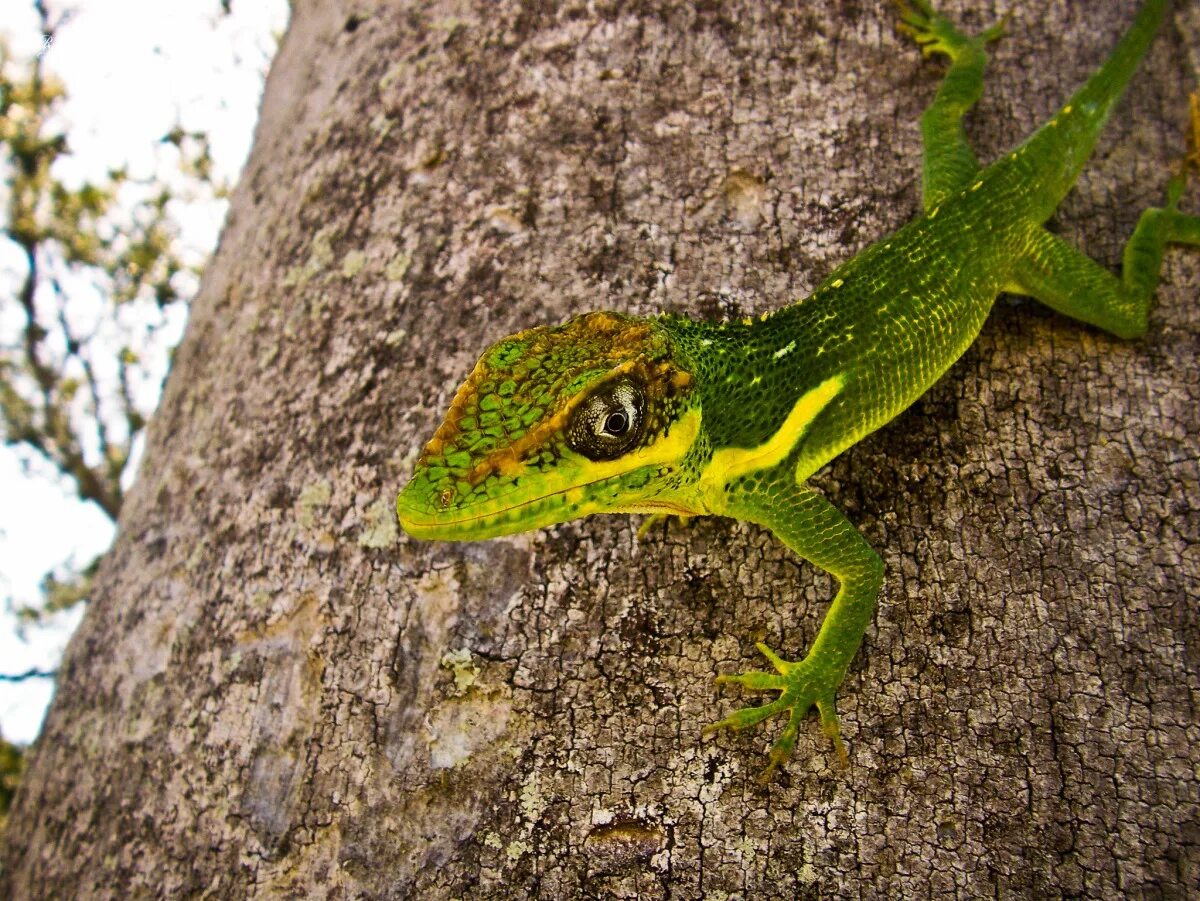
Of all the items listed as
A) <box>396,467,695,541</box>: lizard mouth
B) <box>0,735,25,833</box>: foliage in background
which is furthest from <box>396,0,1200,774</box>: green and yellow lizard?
<box>0,735,25,833</box>: foliage in background

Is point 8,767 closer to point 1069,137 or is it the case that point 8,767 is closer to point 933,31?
point 933,31

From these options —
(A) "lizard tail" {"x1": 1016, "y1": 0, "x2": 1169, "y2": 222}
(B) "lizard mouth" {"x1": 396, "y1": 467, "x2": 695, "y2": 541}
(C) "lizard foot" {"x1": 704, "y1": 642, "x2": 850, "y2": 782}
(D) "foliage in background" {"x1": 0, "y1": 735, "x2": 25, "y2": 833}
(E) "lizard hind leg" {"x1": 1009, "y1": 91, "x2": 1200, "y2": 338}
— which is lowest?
(D) "foliage in background" {"x1": 0, "y1": 735, "x2": 25, "y2": 833}

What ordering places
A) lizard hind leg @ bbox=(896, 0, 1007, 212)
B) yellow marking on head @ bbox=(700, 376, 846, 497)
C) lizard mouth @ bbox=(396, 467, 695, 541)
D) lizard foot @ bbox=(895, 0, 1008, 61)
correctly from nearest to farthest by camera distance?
lizard mouth @ bbox=(396, 467, 695, 541) → yellow marking on head @ bbox=(700, 376, 846, 497) → lizard hind leg @ bbox=(896, 0, 1007, 212) → lizard foot @ bbox=(895, 0, 1008, 61)

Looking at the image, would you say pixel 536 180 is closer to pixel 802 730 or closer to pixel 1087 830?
pixel 802 730

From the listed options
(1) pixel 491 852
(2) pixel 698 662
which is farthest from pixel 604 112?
(1) pixel 491 852

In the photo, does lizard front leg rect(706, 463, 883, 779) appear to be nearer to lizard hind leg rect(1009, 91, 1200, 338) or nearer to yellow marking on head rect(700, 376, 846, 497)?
yellow marking on head rect(700, 376, 846, 497)

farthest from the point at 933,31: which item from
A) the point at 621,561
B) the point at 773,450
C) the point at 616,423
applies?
the point at 621,561
